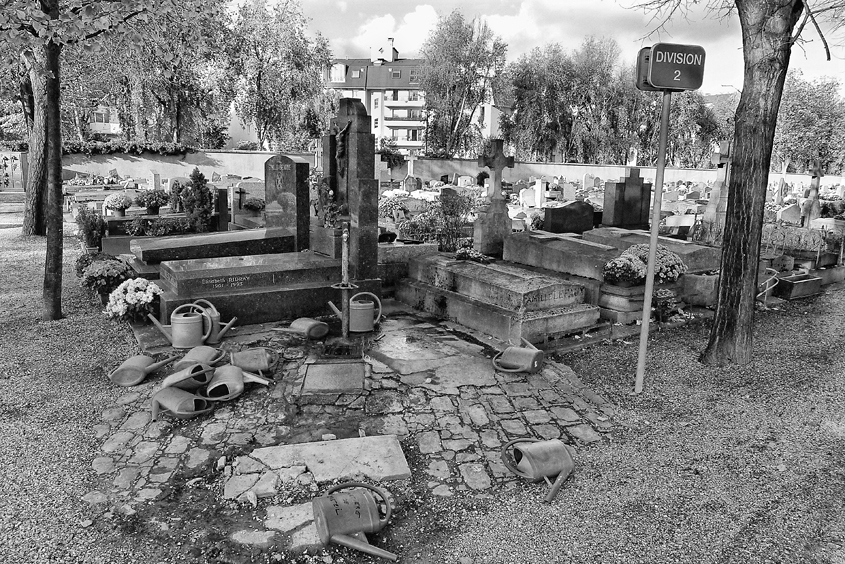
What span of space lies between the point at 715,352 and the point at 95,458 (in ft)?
20.1

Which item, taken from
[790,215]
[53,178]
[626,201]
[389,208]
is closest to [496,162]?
[626,201]

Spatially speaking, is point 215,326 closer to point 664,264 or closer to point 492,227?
point 492,227

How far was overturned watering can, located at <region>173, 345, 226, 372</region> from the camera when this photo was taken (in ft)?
19.4

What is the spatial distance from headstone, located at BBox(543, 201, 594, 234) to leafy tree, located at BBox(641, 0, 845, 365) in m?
6.54

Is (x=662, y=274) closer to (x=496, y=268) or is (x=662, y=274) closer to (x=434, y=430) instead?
(x=496, y=268)

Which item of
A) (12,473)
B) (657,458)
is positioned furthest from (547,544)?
(12,473)

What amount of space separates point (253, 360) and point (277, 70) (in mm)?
34103

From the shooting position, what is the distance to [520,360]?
6.46 m

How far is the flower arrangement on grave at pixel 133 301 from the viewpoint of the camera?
752cm

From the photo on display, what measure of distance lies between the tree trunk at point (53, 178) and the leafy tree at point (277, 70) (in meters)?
30.0

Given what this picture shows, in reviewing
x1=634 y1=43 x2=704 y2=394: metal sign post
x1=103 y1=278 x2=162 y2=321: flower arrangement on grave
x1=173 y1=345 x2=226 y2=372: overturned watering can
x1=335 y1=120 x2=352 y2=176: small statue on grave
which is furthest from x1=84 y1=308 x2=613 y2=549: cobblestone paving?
x1=335 y1=120 x2=352 y2=176: small statue on grave

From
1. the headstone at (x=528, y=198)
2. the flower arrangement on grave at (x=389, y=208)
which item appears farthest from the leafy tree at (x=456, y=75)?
the flower arrangement on grave at (x=389, y=208)

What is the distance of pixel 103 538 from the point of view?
369 cm

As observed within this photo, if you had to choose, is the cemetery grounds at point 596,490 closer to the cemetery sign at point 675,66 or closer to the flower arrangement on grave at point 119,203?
the cemetery sign at point 675,66
